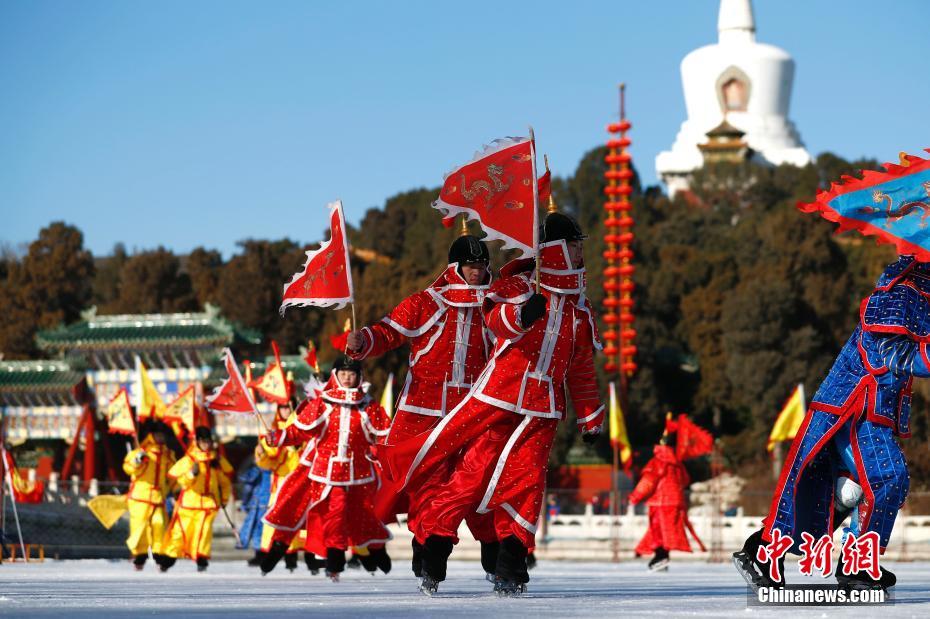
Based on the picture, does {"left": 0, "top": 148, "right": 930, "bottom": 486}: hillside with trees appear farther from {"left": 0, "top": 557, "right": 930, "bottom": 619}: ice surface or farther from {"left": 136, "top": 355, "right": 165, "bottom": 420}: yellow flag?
{"left": 0, "top": 557, "right": 930, "bottom": 619}: ice surface

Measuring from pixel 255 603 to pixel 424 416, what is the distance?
2.34m

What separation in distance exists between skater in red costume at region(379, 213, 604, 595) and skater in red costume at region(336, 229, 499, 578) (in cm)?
60

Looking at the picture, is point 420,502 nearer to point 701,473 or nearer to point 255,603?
point 255,603

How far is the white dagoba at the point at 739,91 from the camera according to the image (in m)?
80.9

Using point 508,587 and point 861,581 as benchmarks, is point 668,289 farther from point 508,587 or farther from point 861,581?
point 861,581

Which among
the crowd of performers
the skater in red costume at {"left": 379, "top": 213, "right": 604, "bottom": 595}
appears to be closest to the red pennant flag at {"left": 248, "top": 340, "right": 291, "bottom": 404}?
the crowd of performers

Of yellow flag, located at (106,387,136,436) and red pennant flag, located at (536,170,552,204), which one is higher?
red pennant flag, located at (536,170,552,204)

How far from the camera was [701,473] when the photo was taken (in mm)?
39969

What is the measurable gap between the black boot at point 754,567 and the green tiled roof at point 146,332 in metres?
39.8

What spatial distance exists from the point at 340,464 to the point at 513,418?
380 cm

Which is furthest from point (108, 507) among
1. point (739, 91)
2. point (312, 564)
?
point (739, 91)

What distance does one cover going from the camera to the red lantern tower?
3938 cm

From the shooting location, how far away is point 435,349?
10.2 m

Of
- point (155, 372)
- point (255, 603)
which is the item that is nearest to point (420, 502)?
point (255, 603)
